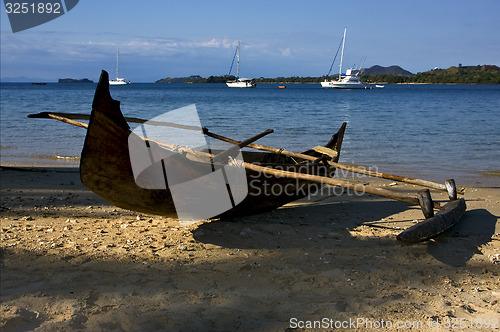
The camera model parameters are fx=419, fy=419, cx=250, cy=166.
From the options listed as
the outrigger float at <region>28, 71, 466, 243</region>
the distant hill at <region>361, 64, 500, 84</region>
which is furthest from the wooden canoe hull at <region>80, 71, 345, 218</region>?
the distant hill at <region>361, 64, 500, 84</region>

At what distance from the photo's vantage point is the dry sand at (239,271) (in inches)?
114

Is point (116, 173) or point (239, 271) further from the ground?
point (116, 173)

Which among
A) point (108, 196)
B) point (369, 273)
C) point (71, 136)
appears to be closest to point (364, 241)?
point (369, 273)

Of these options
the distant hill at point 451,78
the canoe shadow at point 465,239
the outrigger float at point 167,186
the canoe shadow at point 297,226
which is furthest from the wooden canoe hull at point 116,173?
the distant hill at point 451,78

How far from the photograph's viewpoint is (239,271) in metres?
3.64

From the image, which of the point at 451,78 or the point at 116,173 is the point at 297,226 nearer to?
the point at 116,173

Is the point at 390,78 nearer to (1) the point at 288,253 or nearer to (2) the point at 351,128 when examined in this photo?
(2) the point at 351,128

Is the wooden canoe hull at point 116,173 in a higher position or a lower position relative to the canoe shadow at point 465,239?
higher

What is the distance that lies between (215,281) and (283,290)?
A: 56 centimetres

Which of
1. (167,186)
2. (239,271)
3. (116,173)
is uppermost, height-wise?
(116,173)

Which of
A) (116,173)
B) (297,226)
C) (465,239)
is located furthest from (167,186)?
(465,239)

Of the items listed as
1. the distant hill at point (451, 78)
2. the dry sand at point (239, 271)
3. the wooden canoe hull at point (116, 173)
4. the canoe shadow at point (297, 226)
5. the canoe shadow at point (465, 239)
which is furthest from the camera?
the distant hill at point (451, 78)

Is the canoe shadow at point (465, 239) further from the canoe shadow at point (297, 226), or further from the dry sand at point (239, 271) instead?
the canoe shadow at point (297, 226)

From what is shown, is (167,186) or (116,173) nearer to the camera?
(116,173)
